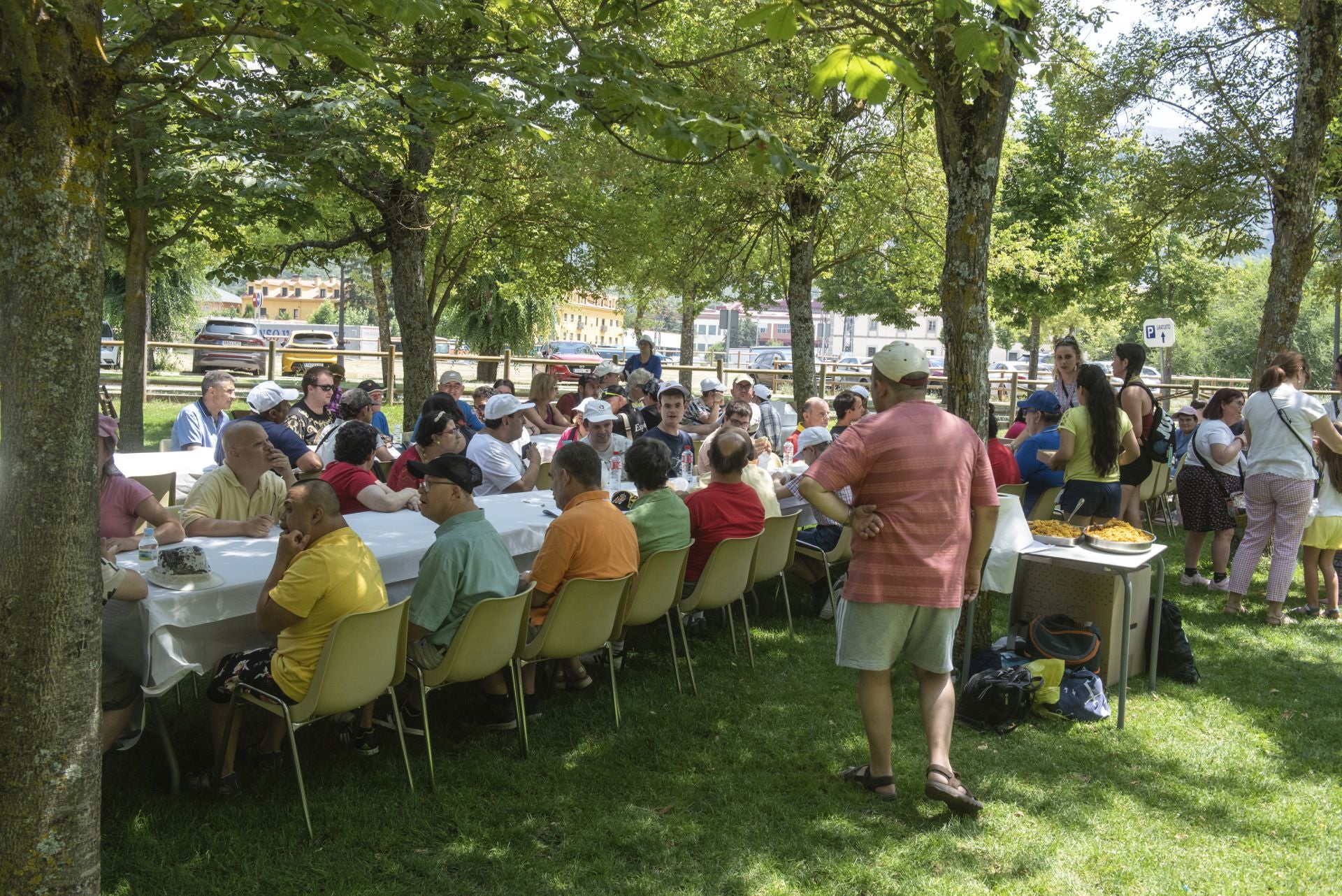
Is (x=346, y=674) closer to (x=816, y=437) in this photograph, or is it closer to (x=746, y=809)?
(x=746, y=809)

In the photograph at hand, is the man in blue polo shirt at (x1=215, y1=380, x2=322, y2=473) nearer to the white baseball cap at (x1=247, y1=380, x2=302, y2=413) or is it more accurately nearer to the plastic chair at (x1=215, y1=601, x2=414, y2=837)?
the white baseball cap at (x1=247, y1=380, x2=302, y2=413)

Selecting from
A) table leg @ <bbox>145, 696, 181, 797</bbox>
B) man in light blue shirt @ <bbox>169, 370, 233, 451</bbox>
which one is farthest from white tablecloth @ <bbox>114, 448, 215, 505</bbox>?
table leg @ <bbox>145, 696, 181, 797</bbox>

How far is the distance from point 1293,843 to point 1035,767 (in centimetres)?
99

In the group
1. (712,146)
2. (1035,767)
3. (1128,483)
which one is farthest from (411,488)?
(1128,483)

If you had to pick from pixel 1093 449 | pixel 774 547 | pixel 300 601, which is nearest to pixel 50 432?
pixel 300 601

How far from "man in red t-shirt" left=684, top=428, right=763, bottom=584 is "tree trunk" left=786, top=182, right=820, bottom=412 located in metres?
8.19

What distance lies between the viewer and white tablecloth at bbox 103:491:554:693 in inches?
149

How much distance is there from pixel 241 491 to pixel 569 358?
1075 inches

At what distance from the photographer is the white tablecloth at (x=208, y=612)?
379 centimetres

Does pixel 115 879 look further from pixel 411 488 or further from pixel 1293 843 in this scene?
pixel 1293 843

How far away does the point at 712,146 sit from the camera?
4.41 metres

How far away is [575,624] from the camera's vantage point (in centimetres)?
460

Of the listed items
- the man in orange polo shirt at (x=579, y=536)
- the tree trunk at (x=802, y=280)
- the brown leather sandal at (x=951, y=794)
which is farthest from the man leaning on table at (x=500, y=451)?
the tree trunk at (x=802, y=280)

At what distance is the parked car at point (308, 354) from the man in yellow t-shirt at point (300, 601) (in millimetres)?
4606
